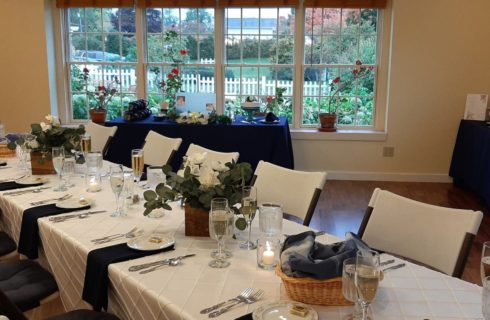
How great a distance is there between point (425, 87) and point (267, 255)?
4.60 m

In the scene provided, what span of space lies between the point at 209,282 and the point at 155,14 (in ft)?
16.9

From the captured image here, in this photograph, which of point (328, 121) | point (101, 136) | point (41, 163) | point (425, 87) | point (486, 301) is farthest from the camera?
point (328, 121)

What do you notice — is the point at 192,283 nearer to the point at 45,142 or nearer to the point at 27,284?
the point at 27,284

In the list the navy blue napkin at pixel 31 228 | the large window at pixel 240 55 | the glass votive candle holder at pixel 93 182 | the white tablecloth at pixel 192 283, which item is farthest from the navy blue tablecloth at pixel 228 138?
the white tablecloth at pixel 192 283

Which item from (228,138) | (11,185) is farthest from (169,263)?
(228,138)

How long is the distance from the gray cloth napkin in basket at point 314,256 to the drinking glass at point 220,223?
0.22 metres

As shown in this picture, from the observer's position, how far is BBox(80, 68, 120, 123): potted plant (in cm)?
585

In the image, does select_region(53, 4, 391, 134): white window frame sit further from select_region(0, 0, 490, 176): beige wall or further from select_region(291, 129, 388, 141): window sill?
select_region(0, 0, 490, 176): beige wall

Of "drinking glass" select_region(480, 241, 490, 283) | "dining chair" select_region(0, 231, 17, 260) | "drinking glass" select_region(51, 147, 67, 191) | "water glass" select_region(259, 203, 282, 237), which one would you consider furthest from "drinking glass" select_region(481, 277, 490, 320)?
"dining chair" select_region(0, 231, 17, 260)

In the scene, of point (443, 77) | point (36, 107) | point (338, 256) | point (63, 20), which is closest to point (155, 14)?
point (63, 20)

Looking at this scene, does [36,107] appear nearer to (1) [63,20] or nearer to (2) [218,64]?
(1) [63,20]

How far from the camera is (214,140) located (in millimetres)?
5117

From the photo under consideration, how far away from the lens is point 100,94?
626 centimetres

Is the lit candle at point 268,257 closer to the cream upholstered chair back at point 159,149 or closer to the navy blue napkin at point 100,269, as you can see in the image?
the navy blue napkin at point 100,269
